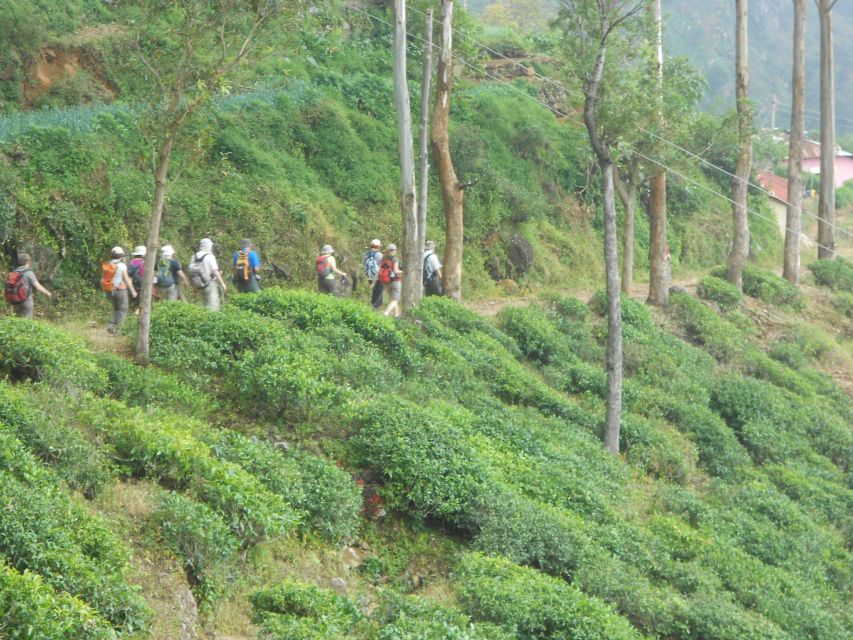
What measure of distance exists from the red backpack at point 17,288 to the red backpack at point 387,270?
18.4 feet

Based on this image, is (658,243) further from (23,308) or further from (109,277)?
(23,308)

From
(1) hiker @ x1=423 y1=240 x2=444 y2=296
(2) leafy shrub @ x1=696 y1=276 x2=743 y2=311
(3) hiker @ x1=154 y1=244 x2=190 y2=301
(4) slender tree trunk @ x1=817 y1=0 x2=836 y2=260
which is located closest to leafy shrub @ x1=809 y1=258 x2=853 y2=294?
(4) slender tree trunk @ x1=817 y1=0 x2=836 y2=260

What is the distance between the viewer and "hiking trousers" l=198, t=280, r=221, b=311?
47.9 ft

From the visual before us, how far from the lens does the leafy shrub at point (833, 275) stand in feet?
99.3

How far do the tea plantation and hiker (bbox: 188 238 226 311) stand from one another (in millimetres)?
1340

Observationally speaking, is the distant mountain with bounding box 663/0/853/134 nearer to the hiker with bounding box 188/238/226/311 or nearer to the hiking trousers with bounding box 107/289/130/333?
the hiker with bounding box 188/238/226/311

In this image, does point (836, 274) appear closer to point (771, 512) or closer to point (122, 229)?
point (771, 512)

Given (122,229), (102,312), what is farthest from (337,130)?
(102,312)

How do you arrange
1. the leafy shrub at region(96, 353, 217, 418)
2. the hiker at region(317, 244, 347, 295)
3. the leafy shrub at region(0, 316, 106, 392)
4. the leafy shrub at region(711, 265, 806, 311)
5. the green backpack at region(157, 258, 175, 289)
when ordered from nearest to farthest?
the leafy shrub at region(0, 316, 106, 392)
the leafy shrub at region(96, 353, 217, 418)
the green backpack at region(157, 258, 175, 289)
the hiker at region(317, 244, 347, 295)
the leafy shrub at region(711, 265, 806, 311)

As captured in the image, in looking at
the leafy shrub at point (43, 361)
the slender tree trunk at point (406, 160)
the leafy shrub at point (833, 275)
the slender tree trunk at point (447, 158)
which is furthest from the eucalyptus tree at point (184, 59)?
the leafy shrub at point (833, 275)

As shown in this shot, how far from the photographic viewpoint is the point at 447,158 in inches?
744

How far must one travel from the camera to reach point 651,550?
11914mm

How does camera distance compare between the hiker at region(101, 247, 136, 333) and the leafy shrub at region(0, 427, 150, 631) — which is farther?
the hiker at region(101, 247, 136, 333)

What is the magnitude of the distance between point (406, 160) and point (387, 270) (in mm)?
1819
